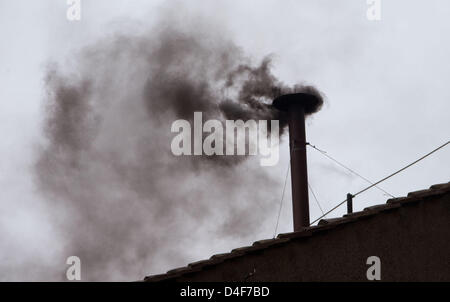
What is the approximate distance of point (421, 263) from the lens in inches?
317

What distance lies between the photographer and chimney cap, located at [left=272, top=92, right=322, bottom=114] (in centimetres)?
1941

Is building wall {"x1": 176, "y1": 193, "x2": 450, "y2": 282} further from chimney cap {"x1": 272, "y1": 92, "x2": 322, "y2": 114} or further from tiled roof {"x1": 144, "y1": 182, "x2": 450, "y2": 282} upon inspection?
chimney cap {"x1": 272, "y1": 92, "x2": 322, "y2": 114}

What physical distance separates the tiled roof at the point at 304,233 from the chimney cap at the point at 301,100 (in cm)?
1137

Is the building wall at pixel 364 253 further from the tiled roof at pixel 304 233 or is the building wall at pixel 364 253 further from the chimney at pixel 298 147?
the chimney at pixel 298 147

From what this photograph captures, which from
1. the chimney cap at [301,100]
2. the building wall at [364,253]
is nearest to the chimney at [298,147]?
the chimney cap at [301,100]

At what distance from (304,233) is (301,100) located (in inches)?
475

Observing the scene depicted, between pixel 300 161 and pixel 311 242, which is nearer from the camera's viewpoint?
pixel 311 242

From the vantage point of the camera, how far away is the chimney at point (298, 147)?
688 inches

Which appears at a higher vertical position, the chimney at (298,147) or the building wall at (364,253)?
the chimney at (298,147)

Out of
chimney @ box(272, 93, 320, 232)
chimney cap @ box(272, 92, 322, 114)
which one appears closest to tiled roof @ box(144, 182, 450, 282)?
chimney @ box(272, 93, 320, 232)
